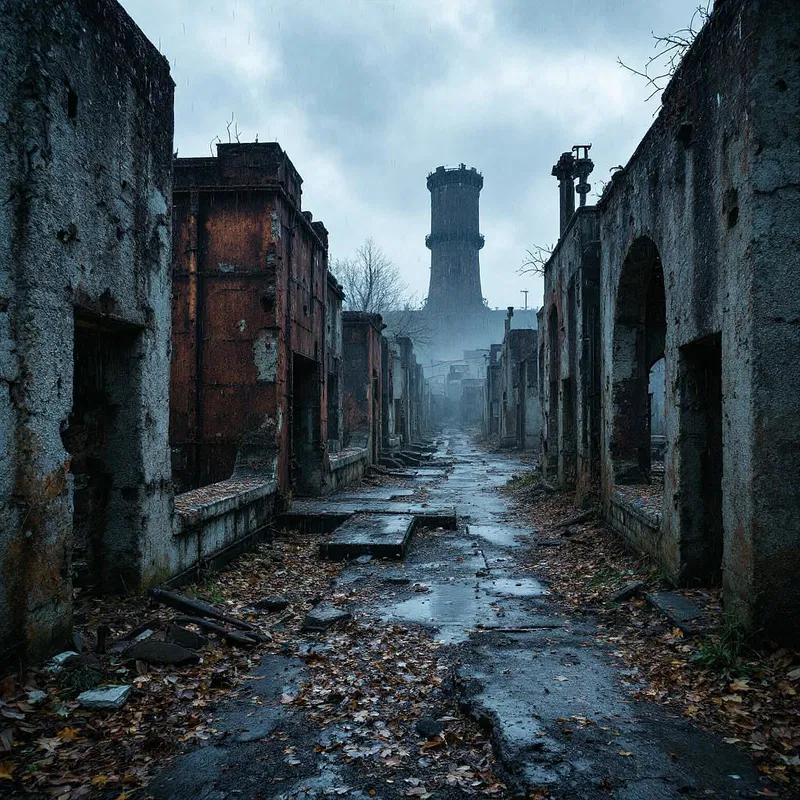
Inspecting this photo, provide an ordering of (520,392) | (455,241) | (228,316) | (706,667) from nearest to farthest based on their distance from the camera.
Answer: (706,667) < (228,316) < (520,392) < (455,241)

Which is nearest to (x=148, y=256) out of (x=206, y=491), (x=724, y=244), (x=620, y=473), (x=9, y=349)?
(x=9, y=349)

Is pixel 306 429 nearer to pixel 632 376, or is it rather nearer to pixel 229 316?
pixel 229 316

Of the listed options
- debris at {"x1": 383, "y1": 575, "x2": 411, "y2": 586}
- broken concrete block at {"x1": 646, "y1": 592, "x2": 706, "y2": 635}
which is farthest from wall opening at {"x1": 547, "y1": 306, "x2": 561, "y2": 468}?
broken concrete block at {"x1": 646, "y1": 592, "x2": 706, "y2": 635}

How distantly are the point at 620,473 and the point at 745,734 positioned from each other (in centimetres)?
559

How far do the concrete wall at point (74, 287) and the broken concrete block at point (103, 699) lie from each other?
1.51ft

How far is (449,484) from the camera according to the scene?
52.6ft

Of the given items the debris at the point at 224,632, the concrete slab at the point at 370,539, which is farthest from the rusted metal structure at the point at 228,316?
the debris at the point at 224,632

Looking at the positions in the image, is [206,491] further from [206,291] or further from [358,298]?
[358,298]

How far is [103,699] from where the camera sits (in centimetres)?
370

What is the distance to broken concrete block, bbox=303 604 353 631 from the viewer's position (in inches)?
215

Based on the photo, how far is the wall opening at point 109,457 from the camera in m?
5.39

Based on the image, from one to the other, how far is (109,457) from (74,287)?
1659 mm

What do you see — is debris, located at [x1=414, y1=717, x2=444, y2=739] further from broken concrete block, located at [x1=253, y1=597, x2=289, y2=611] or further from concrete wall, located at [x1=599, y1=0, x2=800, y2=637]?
broken concrete block, located at [x1=253, y1=597, x2=289, y2=611]

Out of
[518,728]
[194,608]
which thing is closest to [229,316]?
[194,608]
